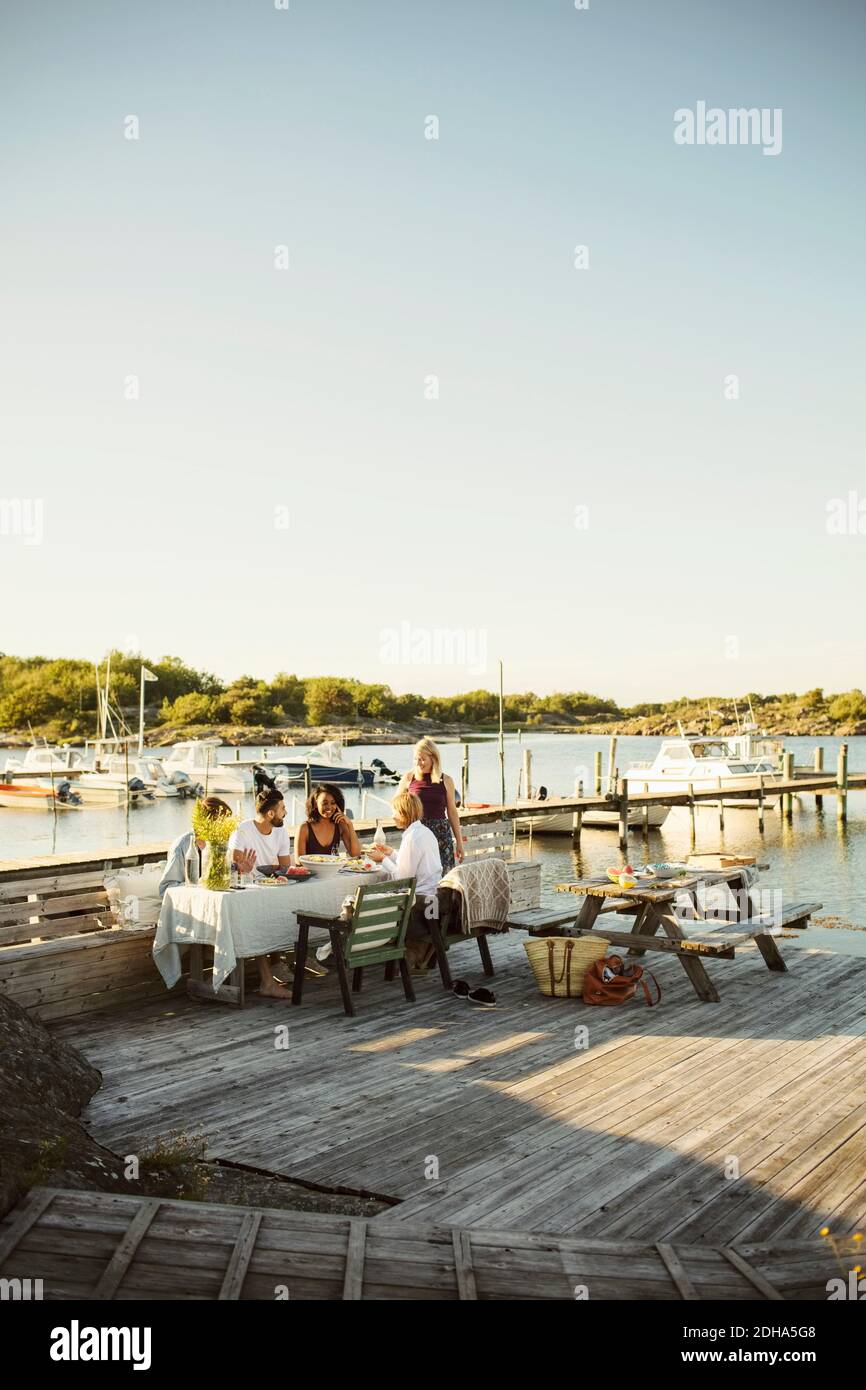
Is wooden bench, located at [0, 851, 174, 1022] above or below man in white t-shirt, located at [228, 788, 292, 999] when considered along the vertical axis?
below

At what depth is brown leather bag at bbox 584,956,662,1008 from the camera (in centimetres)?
820

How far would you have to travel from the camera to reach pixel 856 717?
372ft

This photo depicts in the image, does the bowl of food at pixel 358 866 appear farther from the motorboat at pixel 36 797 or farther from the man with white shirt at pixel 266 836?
the motorboat at pixel 36 797

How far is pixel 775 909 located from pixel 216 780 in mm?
51418

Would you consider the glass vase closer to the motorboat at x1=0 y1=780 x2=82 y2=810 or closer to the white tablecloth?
the white tablecloth

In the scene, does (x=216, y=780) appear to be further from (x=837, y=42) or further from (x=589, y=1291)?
(x=589, y=1291)

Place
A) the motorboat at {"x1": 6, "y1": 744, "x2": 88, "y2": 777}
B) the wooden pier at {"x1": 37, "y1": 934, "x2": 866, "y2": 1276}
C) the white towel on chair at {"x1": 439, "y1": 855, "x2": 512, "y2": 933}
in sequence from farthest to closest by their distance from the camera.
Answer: the motorboat at {"x1": 6, "y1": 744, "x2": 88, "y2": 777} < the white towel on chair at {"x1": 439, "y1": 855, "x2": 512, "y2": 933} < the wooden pier at {"x1": 37, "y1": 934, "x2": 866, "y2": 1276}

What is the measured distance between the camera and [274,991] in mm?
8453

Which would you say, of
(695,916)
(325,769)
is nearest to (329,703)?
(325,769)

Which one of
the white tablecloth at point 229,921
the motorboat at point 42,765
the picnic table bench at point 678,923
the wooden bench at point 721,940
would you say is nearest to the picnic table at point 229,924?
the white tablecloth at point 229,921

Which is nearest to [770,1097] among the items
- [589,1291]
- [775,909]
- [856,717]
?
[589,1291]

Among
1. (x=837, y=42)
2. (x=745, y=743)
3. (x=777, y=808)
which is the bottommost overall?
(x=777, y=808)

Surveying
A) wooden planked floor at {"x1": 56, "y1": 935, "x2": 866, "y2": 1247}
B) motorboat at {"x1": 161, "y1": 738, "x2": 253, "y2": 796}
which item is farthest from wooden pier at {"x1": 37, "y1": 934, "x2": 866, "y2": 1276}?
motorboat at {"x1": 161, "y1": 738, "x2": 253, "y2": 796}

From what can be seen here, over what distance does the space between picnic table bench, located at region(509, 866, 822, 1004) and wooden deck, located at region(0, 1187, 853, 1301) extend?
4.24 meters
